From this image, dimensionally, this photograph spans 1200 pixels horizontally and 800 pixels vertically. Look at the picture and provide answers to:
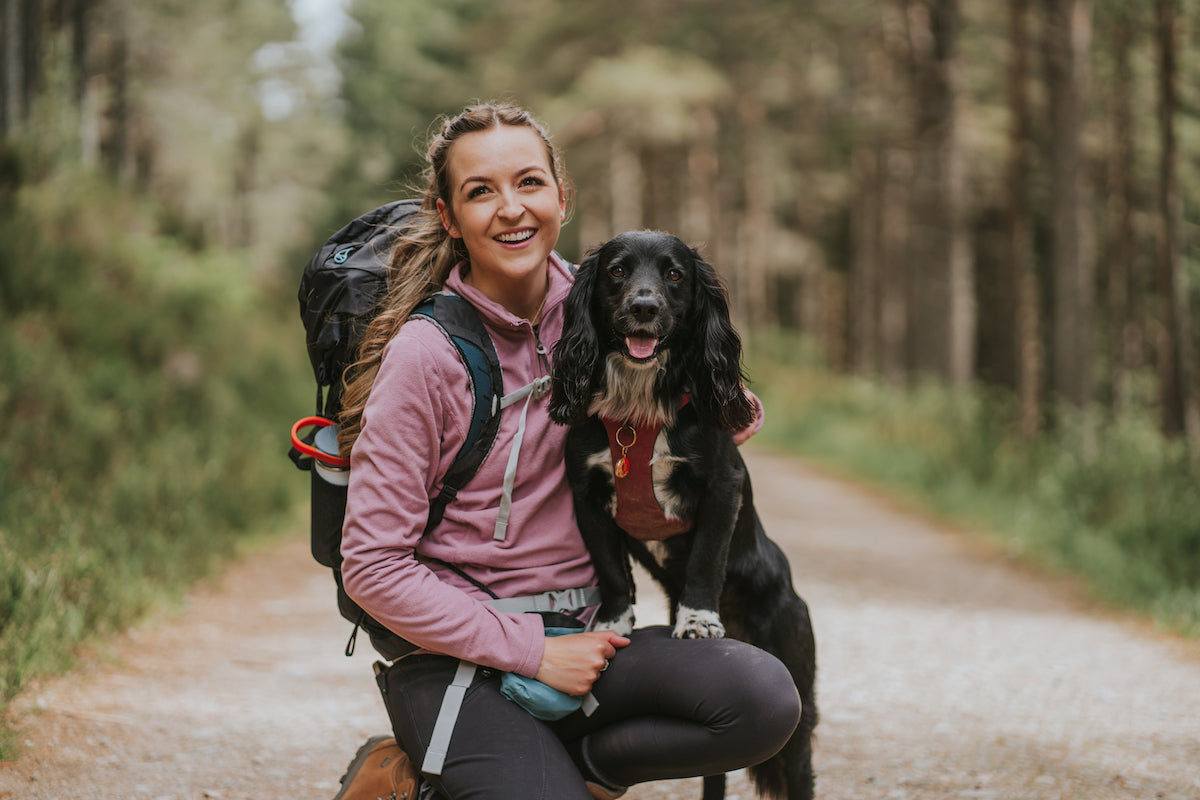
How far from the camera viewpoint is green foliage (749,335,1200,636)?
673cm

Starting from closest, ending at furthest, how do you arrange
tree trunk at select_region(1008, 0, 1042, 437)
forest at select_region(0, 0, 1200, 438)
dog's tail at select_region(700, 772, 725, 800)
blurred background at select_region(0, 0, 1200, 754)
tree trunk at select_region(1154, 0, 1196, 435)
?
dog's tail at select_region(700, 772, 725, 800) → blurred background at select_region(0, 0, 1200, 754) → tree trunk at select_region(1154, 0, 1196, 435) → forest at select_region(0, 0, 1200, 438) → tree trunk at select_region(1008, 0, 1042, 437)

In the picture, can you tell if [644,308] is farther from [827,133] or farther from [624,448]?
[827,133]

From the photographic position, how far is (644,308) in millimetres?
2760

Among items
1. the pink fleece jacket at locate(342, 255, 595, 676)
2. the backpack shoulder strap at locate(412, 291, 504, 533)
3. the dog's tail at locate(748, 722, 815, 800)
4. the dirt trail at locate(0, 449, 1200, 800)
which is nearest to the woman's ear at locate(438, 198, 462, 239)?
the pink fleece jacket at locate(342, 255, 595, 676)

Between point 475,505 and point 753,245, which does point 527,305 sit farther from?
point 753,245

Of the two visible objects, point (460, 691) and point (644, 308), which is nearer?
point (460, 691)

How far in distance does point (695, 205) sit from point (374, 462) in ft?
92.3

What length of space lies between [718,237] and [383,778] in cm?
2233

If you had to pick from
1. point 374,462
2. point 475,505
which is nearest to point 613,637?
point 475,505

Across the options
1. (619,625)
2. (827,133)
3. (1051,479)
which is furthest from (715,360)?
(827,133)

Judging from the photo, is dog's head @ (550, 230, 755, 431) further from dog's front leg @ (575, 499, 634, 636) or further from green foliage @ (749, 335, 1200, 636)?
green foliage @ (749, 335, 1200, 636)

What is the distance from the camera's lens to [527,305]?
116 inches

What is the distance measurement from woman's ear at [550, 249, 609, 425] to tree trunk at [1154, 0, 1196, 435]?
8945 mm

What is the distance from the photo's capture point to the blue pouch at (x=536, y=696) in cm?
253
